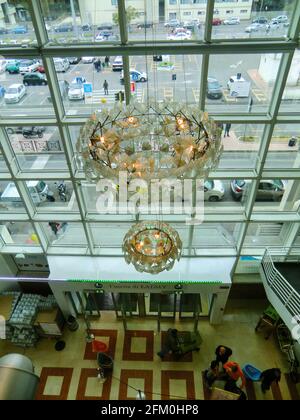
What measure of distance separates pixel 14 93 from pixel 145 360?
20.4 feet

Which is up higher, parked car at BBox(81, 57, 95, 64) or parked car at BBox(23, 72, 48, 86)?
parked car at BBox(81, 57, 95, 64)

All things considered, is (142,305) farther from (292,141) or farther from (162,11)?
(162,11)

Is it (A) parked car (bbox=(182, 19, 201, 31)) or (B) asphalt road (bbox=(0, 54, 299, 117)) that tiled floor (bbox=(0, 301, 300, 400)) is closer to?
(B) asphalt road (bbox=(0, 54, 299, 117))

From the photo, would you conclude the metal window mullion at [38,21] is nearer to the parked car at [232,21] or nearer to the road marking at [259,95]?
the parked car at [232,21]

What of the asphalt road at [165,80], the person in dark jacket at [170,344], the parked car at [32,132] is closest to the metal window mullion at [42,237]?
the parked car at [32,132]

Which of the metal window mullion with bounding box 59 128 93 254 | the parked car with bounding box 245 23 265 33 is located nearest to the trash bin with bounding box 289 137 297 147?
the parked car with bounding box 245 23 265 33

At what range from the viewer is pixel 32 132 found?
224 inches

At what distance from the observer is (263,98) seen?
5.12 meters

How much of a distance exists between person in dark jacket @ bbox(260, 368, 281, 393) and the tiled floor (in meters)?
0.29

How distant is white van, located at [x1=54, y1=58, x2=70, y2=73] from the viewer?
4863 millimetres

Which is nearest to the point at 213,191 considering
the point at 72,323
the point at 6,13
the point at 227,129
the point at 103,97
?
the point at 227,129

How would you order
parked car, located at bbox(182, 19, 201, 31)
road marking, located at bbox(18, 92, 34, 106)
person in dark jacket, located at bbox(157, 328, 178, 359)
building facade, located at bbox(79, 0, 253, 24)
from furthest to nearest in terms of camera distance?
person in dark jacket, located at bbox(157, 328, 178, 359) < road marking, located at bbox(18, 92, 34, 106) < parked car, located at bbox(182, 19, 201, 31) < building facade, located at bbox(79, 0, 253, 24)
